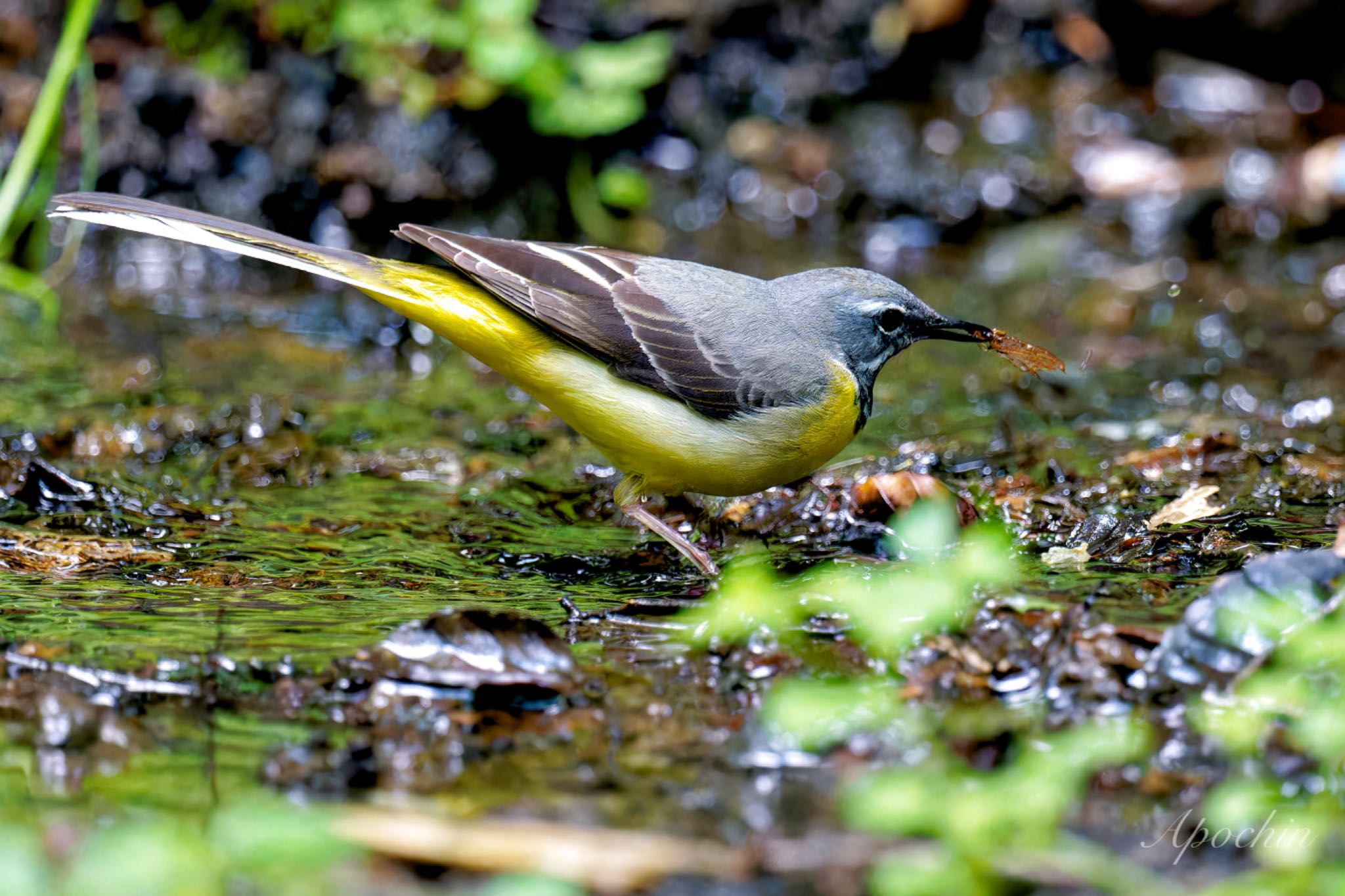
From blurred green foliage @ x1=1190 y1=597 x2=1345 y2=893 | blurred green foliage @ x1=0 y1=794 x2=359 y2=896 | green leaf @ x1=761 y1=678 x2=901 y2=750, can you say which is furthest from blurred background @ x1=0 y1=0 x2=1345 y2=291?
blurred green foliage @ x1=0 y1=794 x2=359 y2=896

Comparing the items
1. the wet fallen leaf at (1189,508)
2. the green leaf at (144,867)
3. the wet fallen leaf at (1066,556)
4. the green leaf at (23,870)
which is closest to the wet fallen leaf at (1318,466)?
the wet fallen leaf at (1189,508)

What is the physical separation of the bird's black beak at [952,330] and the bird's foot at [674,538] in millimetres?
1438

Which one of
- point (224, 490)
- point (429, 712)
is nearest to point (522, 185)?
point (224, 490)

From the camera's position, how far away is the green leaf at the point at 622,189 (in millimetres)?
9414

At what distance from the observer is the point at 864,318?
220 inches

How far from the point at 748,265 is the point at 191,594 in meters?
5.34

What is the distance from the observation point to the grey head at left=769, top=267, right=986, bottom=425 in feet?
18.3

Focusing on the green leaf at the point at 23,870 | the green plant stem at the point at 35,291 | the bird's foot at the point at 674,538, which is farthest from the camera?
the green plant stem at the point at 35,291

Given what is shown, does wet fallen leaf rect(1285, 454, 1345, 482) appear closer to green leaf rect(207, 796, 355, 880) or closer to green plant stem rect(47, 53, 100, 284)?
green leaf rect(207, 796, 355, 880)

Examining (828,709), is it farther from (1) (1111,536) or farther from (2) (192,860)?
→ (1) (1111,536)

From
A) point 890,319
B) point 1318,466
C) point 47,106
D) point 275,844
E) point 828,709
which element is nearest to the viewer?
point 275,844

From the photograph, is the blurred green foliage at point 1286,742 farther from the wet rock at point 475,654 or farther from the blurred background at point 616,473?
the wet rock at point 475,654

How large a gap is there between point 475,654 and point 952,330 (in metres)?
2.91

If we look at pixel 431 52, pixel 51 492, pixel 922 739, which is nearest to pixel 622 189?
pixel 431 52
